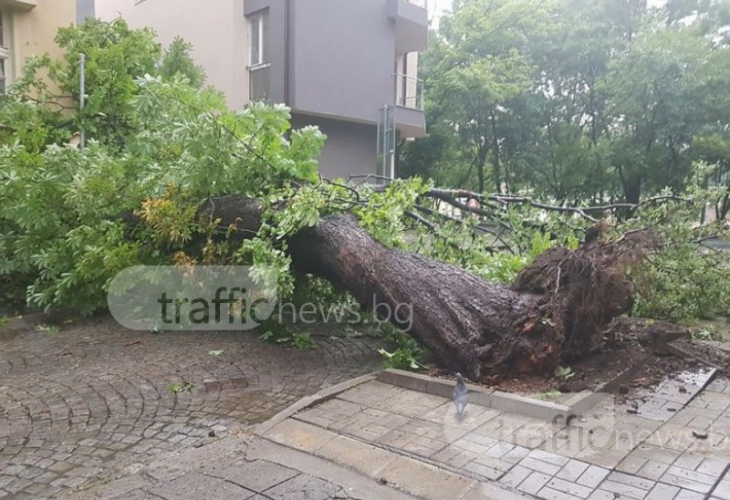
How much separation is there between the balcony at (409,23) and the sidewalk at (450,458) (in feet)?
43.2

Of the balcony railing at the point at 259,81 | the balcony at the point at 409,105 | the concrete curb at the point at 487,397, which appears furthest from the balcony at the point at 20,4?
the concrete curb at the point at 487,397

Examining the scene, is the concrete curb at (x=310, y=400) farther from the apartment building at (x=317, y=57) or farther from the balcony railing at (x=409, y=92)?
the balcony railing at (x=409, y=92)

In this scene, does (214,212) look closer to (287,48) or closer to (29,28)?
(29,28)

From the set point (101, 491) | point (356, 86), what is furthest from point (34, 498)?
point (356, 86)

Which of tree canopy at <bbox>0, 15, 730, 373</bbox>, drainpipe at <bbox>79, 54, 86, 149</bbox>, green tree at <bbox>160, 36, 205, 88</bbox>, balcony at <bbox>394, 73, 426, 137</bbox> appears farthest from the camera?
balcony at <bbox>394, 73, 426, 137</bbox>

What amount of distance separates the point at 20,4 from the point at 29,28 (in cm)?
41

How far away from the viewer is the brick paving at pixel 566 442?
2910mm

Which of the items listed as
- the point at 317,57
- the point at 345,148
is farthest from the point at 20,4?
the point at 345,148

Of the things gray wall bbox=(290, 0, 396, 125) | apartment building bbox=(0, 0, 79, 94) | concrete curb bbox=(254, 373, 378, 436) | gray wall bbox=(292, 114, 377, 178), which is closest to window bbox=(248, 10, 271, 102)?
gray wall bbox=(290, 0, 396, 125)

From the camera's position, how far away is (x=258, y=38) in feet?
45.5

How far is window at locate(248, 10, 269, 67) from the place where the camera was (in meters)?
13.6

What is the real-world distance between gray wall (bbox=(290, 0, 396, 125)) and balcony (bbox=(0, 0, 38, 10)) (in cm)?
500

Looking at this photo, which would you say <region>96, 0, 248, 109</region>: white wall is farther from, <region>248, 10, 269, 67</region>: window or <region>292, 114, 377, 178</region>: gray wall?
<region>292, 114, 377, 178</region>: gray wall

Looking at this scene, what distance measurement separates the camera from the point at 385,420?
3.80 metres
